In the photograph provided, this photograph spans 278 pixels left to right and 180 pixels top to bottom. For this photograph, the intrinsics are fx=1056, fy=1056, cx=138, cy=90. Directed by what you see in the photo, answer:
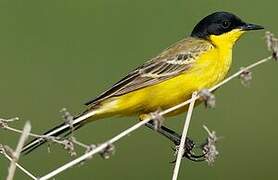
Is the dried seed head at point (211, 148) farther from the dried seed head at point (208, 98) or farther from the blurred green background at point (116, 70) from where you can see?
the blurred green background at point (116, 70)

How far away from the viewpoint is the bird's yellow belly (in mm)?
6242

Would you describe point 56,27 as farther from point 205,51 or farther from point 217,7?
point 205,51

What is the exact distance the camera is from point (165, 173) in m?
9.27

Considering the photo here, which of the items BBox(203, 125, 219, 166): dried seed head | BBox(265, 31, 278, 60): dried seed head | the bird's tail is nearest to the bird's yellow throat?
the bird's tail

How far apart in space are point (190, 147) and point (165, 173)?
9.15 ft

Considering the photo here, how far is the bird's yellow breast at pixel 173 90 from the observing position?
20.5ft

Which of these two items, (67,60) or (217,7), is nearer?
(67,60)

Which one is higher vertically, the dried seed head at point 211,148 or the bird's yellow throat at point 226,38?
the bird's yellow throat at point 226,38

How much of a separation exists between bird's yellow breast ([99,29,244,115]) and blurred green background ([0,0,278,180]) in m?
2.79

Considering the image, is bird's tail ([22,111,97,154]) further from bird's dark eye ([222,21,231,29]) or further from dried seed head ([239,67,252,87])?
bird's dark eye ([222,21,231,29])

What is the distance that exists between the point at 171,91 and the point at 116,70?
521cm

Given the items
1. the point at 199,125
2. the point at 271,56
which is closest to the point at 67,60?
the point at 199,125

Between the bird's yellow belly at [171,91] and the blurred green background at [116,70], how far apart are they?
279 centimetres

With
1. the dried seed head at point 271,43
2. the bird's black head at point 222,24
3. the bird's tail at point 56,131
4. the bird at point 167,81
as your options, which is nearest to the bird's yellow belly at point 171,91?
the bird at point 167,81
